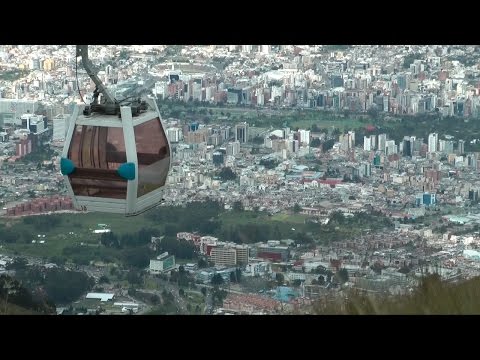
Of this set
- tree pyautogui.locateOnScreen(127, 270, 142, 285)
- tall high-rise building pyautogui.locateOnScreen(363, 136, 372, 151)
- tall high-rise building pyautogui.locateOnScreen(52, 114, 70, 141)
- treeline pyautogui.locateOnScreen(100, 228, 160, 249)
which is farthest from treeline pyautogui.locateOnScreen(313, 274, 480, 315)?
tall high-rise building pyautogui.locateOnScreen(363, 136, 372, 151)

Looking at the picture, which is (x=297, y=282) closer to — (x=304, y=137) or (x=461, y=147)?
(x=304, y=137)

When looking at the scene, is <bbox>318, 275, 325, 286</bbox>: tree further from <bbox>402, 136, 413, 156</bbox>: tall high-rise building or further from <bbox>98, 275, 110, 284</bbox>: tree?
<bbox>402, 136, 413, 156</bbox>: tall high-rise building

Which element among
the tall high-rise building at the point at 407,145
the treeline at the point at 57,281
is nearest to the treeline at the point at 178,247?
the treeline at the point at 57,281

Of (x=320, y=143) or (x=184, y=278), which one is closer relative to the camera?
(x=184, y=278)
